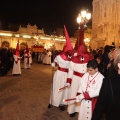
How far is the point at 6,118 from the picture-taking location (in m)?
5.48

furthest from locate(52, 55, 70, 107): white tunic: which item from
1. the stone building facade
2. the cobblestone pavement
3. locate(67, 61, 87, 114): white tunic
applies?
the stone building facade

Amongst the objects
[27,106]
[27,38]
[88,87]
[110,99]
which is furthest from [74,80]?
[27,38]

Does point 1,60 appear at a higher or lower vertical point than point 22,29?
lower

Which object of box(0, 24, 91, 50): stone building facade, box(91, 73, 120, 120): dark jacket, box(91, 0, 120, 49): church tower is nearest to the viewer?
box(91, 73, 120, 120): dark jacket

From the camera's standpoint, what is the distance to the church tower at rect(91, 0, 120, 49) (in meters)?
30.6

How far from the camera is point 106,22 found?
32562 millimetres

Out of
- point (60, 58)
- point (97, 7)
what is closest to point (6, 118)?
point (60, 58)

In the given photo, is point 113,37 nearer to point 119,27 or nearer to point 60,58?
point 119,27

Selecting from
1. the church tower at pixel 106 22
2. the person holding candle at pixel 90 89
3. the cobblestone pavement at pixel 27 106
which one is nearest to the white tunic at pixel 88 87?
the person holding candle at pixel 90 89

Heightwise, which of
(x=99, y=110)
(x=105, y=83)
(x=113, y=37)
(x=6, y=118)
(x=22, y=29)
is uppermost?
(x=22, y=29)

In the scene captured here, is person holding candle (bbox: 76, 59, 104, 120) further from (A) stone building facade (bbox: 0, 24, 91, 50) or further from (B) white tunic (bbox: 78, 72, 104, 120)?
(A) stone building facade (bbox: 0, 24, 91, 50)

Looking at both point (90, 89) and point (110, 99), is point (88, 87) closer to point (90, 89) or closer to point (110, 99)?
point (90, 89)

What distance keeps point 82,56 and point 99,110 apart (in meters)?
3.21

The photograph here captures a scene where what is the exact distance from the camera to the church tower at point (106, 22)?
30.6 metres
